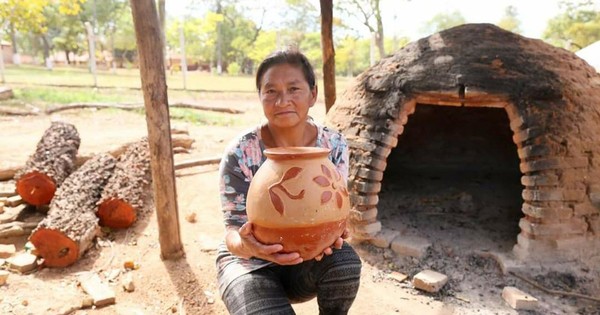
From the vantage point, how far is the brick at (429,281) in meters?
3.28

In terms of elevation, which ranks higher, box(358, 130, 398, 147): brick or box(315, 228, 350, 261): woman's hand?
box(358, 130, 398, 147): brick

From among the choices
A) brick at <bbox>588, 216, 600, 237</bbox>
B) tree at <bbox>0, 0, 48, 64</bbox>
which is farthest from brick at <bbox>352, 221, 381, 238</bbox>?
tree at <bbox>0, 0, 48, 64</bbox>

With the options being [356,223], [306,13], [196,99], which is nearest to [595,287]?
[356,223]

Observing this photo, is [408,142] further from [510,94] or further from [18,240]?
[18,240]

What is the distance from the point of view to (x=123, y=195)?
4.26 metres

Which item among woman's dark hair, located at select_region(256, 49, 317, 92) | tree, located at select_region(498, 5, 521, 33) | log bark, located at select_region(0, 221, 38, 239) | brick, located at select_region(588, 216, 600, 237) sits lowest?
log bark, located at select_region(0, 221, 38, 239)

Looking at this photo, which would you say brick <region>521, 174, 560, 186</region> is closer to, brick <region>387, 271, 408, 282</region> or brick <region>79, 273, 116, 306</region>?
brick <region>387, 271, 408, 282</region>

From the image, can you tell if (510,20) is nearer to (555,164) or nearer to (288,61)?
(555,164)

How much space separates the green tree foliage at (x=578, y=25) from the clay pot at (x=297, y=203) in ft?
80.6

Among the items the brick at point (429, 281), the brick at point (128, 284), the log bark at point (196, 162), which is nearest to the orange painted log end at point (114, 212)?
the brick at point (128, 284)

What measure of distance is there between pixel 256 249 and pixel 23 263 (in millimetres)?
3011

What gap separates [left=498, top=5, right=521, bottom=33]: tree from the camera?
38688mm

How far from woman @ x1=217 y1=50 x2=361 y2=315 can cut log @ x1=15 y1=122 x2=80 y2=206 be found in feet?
11.4

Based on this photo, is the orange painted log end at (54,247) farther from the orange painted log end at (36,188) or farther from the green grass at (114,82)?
the green grass at (114,82)
